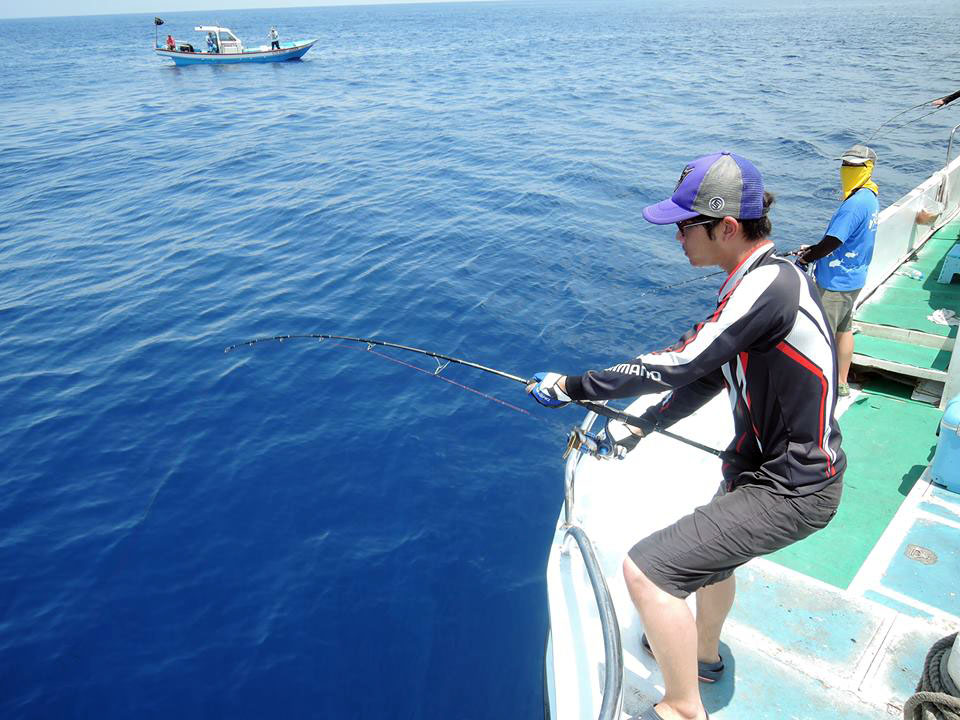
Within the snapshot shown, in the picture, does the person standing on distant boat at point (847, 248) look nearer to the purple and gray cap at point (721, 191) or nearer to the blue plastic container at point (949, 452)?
the blue plastic container at point (949, 452)

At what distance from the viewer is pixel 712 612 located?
8.94 feet

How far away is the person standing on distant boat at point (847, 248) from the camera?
4879 mm

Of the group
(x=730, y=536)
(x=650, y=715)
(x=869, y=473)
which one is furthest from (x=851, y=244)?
(x=650, y=715)

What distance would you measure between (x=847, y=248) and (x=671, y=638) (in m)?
4.01

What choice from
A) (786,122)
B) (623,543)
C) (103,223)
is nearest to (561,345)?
(623,543)

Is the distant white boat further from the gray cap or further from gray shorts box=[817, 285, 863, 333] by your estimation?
gray shorts box=[817, 285, 863, 333]

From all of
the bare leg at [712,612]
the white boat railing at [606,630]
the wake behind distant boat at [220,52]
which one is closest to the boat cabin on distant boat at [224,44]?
the wake behind distant boat at [220,52]

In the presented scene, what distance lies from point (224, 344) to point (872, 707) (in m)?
8.47

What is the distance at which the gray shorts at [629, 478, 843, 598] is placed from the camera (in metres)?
2.26

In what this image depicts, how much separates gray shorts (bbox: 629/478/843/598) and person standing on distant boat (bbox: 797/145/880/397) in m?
2.95

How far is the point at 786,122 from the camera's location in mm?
22031

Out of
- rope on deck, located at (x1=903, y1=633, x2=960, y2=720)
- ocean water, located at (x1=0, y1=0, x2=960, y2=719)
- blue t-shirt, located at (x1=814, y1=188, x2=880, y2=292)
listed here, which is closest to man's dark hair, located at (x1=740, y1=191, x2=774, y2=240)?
rope on deck, located at (x1=903, y1=633, x2=960, y2=720)

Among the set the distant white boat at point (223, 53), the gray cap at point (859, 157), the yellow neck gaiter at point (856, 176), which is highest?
the gray cap at point (859, 157)

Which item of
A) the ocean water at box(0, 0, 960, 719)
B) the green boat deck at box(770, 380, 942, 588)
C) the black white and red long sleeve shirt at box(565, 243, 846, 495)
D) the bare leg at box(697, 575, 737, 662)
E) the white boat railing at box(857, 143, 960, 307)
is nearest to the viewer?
the black white and red long sleeve shirt at box(565, 243, 846, 495)
